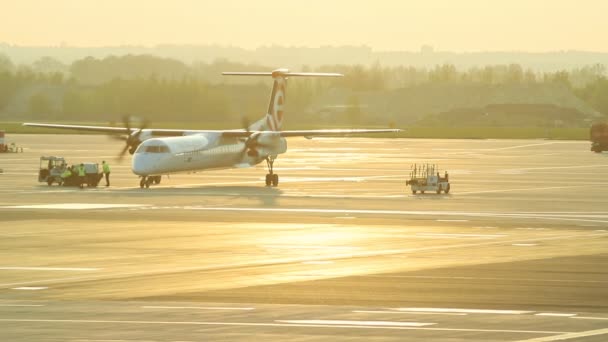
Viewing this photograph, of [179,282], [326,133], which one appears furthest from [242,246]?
[326,133]

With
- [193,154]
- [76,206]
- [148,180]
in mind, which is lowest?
[76,206]

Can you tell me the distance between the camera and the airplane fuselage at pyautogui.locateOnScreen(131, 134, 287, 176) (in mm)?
67062

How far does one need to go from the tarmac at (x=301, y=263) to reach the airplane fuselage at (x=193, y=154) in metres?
1.25

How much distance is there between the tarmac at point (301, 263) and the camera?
23297 mm

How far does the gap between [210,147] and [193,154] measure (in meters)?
1.86

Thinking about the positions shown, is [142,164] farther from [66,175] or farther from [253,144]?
[253,144]

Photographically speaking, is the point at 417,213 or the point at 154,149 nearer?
the point at 417,213

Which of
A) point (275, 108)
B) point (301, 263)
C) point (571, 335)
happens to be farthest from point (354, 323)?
point (275, 108)

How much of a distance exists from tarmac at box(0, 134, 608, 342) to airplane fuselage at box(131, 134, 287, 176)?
4.11ft

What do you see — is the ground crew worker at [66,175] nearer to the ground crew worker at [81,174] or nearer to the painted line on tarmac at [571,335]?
the ground crew worker at [81,174]

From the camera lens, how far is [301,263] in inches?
1334

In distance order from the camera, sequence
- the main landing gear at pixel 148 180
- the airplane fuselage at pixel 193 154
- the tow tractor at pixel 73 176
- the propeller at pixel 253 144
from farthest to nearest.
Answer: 1. the propeller at pixel 253 144
2. the tow tractor at pixel 73 176
3. the main landing gear at pixel 148 180
4. the airplane fuselage at pixel 193 154

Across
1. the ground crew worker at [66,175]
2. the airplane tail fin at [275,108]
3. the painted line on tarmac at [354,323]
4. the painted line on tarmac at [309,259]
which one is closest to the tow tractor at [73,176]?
the ground crew worker at [66,175]

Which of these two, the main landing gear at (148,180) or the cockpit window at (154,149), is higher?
the cockpit window at (154,149)
